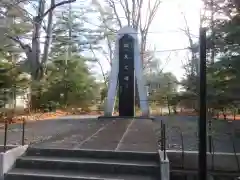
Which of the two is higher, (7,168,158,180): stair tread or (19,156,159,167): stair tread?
(19,156,159,167): stair tread

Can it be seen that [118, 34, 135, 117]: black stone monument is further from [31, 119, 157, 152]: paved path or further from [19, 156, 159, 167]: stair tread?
[19, 156, 159, 167]: stair tread

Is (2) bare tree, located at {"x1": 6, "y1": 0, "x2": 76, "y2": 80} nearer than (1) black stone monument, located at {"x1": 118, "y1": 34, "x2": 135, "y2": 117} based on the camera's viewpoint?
No

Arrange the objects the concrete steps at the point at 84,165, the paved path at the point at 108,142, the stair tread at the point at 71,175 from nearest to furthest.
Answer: the stair tread at the point at 71,175
the concrete steps at the point at 84,165
the paved path at the point at 108,142

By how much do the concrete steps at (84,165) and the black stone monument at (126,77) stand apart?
6851 mm

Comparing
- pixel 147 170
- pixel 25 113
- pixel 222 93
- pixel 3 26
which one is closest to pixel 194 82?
pixel 222 93

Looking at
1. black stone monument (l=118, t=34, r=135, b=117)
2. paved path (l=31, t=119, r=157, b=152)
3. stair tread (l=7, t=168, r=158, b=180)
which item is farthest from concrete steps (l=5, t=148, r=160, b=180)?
black stone monument (l=118, t=34, r=135, b=117)

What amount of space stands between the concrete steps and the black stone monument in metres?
6.85

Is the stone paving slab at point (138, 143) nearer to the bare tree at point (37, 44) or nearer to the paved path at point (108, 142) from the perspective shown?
the paved path at point (108, 142)

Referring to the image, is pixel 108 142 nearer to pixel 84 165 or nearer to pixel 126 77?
pixel 84 165

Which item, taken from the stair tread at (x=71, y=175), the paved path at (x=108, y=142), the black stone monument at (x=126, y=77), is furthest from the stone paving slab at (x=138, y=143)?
the black stone monument at (x=126, y=77)

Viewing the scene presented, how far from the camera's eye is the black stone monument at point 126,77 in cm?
1194

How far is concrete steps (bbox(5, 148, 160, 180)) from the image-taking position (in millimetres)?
4465

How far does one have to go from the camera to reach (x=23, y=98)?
594 inches

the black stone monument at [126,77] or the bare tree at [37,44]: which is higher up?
the bare tree at [37,44]
